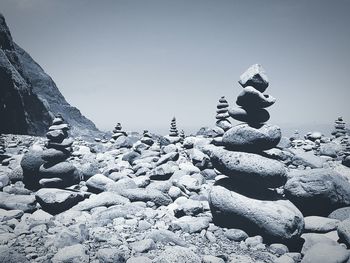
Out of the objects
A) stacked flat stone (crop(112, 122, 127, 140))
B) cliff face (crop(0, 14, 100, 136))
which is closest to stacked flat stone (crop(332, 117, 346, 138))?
stacked flat stone (crop(112, 122, 127, 140))

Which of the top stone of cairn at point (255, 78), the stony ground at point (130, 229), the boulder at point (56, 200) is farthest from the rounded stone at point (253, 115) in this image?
the boulder at point (56, 200)

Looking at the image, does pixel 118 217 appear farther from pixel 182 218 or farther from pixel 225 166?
pixel 225 166

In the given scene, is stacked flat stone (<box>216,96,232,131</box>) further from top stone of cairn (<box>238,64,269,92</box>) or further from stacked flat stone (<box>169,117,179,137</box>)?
top stone of cairn (<box>238,64,269,92</box>)

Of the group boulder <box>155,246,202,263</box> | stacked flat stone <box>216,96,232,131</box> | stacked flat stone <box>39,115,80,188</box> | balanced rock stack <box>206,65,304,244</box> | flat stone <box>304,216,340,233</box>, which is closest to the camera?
boulder <box>155,246,202,263</box>

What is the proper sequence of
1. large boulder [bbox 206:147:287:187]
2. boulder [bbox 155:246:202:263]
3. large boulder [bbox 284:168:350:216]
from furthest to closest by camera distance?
large boulder [bbox 284:168:350:216] < large boulder [bbox 206:147:287:187] < boulder [bbox 155:246:202:263]

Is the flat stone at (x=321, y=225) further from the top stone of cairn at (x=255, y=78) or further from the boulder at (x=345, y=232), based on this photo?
the top stone of cairn at (x=255, y=78)

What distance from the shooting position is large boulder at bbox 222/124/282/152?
7859 mm

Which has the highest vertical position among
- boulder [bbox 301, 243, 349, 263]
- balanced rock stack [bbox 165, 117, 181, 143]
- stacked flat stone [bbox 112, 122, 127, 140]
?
boulder [bbox 301, 243, 349, 263]

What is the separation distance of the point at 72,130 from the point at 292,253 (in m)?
38.1

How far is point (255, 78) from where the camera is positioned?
315 inches

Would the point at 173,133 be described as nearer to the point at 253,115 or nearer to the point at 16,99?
the point at 16,99

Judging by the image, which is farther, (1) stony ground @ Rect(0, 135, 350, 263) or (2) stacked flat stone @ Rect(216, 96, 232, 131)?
(2) stacked flat stone @ Rect(216, 96, 232, 131)

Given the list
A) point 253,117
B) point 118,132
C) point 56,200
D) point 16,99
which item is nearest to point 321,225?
point 253,117

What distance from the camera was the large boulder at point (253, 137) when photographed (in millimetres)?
7859
